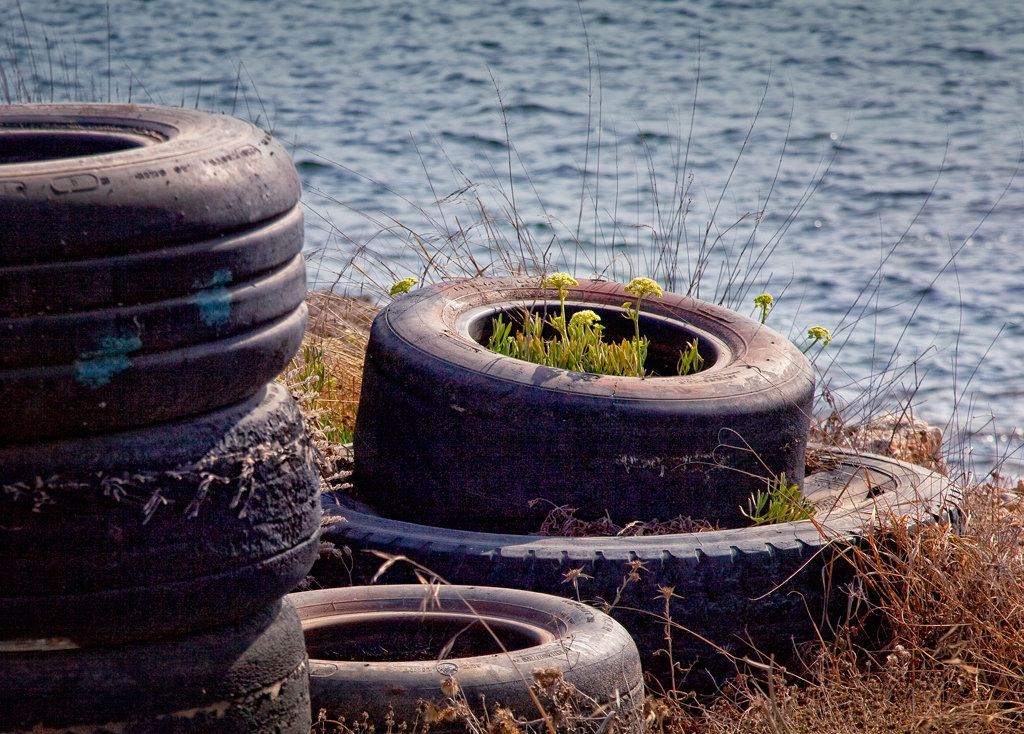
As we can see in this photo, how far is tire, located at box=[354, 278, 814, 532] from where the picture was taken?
3.31 metres

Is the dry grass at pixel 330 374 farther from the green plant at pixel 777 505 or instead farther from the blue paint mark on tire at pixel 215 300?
the blue paint mark on tire at pixel 215 300

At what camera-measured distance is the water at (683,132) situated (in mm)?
7684

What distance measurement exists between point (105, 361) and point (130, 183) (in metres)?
0.30

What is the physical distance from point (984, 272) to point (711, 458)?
22.0 feet

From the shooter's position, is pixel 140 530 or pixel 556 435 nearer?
pixel 140 530

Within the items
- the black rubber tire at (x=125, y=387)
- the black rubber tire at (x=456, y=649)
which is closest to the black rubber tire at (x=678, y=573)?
the black rubber tire at (x=456, y=649)

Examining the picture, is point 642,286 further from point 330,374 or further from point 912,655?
point 330,374

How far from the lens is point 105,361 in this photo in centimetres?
188

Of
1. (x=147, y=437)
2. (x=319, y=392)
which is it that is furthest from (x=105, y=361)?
(x=319, y=392)

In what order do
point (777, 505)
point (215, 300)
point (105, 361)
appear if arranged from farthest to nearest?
point (777, 505) → point (215, 300) → point (105, 361)

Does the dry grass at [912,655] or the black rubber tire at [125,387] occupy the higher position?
the black rubber tire at [125,387]

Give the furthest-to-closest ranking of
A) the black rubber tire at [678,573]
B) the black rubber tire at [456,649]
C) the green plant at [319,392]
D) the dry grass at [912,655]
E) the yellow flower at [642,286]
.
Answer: the green plant at [319,392], the yellow flower at [642,286], the black rubber tire at [678,573], the dry grass at [912,655], the black rubber tire at [456,649]

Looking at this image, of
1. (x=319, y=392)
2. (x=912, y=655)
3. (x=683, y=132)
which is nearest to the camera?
(x=912, y=655)

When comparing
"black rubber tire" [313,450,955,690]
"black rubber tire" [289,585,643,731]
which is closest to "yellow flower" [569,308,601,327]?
"black rubber tire" [313,450,955,690]
